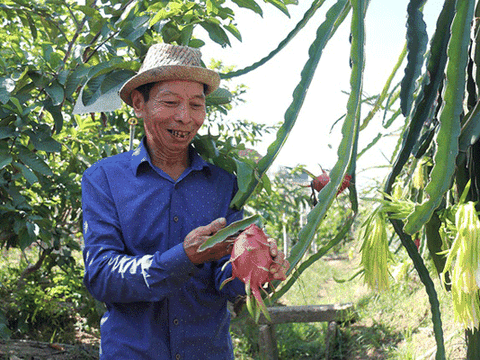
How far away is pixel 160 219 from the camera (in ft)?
4.94

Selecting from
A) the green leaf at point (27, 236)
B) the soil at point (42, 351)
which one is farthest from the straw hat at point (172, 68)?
the soil at point (42, 351)

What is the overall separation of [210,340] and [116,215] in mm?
433

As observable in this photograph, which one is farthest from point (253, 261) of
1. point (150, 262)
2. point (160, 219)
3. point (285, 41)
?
point (285, 41)

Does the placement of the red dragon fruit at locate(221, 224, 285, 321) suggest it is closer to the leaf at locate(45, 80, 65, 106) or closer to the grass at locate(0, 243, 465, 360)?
the leaf at locate(45, 80, 65, 106)

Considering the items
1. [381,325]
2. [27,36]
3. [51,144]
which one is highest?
[27,36]

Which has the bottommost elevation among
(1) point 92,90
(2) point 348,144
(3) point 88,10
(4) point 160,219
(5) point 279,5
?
(4) point 160,219

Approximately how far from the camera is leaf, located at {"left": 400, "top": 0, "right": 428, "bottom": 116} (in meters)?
1.49

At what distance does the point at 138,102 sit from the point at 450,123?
0.88m

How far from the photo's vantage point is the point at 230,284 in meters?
1.45

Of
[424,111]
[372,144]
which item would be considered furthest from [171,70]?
[372,144]

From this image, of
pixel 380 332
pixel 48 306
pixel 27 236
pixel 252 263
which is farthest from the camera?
pixel 380 332

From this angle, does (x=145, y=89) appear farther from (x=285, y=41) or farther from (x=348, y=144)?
(x=348, y=144)

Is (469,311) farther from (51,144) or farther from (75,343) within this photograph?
(75,343)

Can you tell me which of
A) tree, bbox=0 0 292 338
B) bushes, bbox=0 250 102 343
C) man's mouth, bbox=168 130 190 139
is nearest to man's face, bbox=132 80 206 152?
man's mouth, bbox=168 130 190 139
